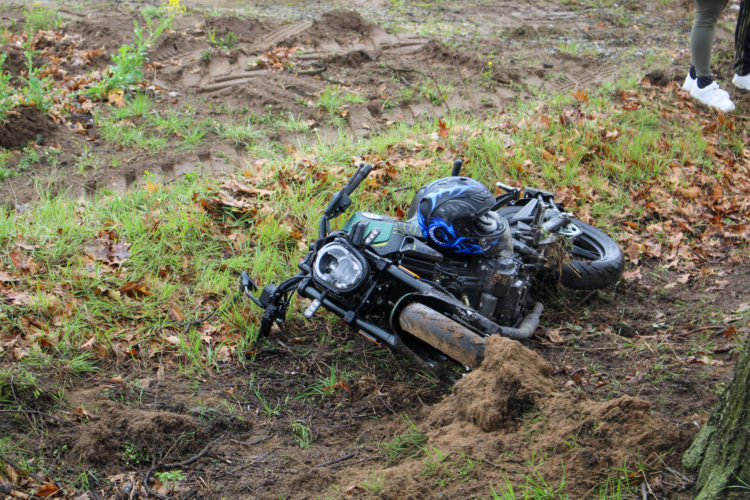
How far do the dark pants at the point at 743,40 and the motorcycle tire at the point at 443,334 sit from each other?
18.8 feet

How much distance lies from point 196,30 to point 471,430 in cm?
786

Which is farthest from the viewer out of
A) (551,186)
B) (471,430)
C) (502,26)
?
(502,26)

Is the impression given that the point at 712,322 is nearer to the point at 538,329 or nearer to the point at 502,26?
the point at 538,329

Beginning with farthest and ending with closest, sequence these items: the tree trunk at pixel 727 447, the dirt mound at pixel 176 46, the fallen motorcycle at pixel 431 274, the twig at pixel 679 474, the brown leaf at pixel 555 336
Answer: the dirt mound at pixel 176 46 → the brown leaf at pixel 555 336 → the fallen motorcycle at pixel 431 274 → the twig at pixel 679 474 → the tree trunk at pixel 727 447

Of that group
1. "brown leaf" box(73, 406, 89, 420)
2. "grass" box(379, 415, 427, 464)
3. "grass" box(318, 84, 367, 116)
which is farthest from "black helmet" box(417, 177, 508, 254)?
"grass" box(318, 84, 367, 116)

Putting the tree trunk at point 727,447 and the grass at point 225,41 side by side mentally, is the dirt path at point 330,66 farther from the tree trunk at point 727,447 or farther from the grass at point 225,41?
the tree trunk at point 727,447

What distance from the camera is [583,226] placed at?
503 centimetres

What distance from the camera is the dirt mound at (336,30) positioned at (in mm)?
9133

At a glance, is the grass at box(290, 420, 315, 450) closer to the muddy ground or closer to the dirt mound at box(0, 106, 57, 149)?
the muddy ground

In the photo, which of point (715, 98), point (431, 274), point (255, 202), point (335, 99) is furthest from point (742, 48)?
point (255, 202)

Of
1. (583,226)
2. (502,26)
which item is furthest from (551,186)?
(502,26)

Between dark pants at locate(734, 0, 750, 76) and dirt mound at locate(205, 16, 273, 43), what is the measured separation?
6.02 m

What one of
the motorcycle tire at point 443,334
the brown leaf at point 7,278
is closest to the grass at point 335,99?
the brown leaf at point 7,278

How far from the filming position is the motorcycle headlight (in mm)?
3400
